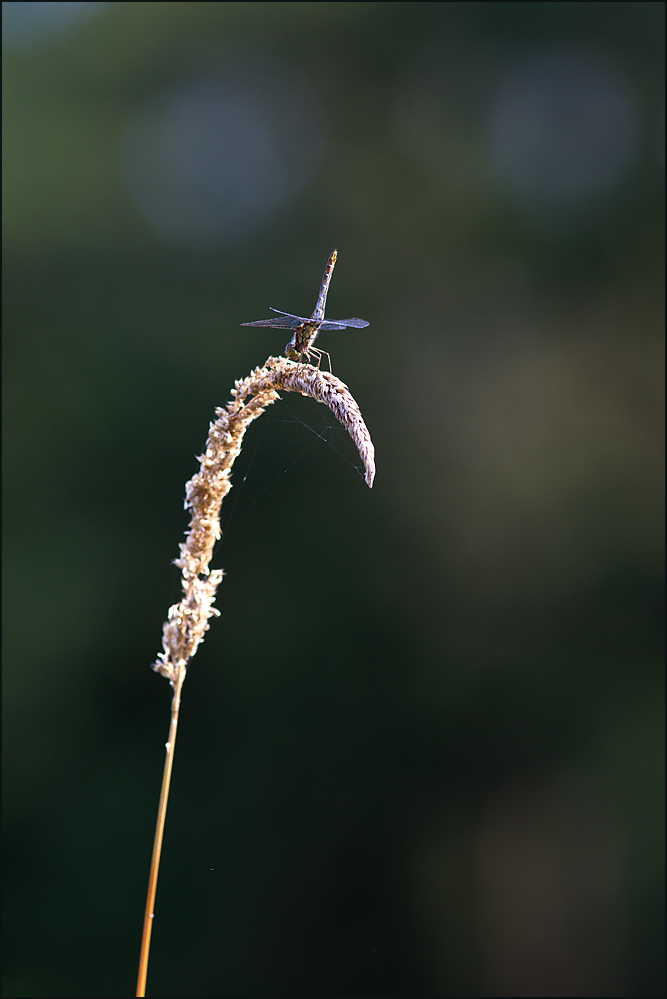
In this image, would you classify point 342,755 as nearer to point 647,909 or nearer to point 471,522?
point 471,522

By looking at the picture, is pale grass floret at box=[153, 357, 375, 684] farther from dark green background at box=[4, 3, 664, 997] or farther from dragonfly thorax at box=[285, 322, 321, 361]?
dark green background at box=[4, 3, 664, 997]

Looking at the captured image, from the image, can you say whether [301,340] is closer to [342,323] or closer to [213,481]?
[342,323]

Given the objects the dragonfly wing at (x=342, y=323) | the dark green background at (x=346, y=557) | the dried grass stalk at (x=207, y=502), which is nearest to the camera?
the dried grass stalk at (x=207, y=502)

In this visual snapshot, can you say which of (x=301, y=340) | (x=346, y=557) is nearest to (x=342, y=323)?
(x=301, y=340)

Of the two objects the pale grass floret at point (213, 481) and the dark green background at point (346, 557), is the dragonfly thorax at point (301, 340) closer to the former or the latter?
the pale grass floret at point (213, 481)

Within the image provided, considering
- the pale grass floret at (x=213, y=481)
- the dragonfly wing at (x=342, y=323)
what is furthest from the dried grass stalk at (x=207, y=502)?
the dragonfly wing at (x=342, y=323)

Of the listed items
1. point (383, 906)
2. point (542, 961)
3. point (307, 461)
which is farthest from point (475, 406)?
point (542, 961)

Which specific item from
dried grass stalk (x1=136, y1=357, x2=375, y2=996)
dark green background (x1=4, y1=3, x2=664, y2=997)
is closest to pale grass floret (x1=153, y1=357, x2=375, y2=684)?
dried grass stalk (x1=136, y1=357, x2=375, y2=996)
